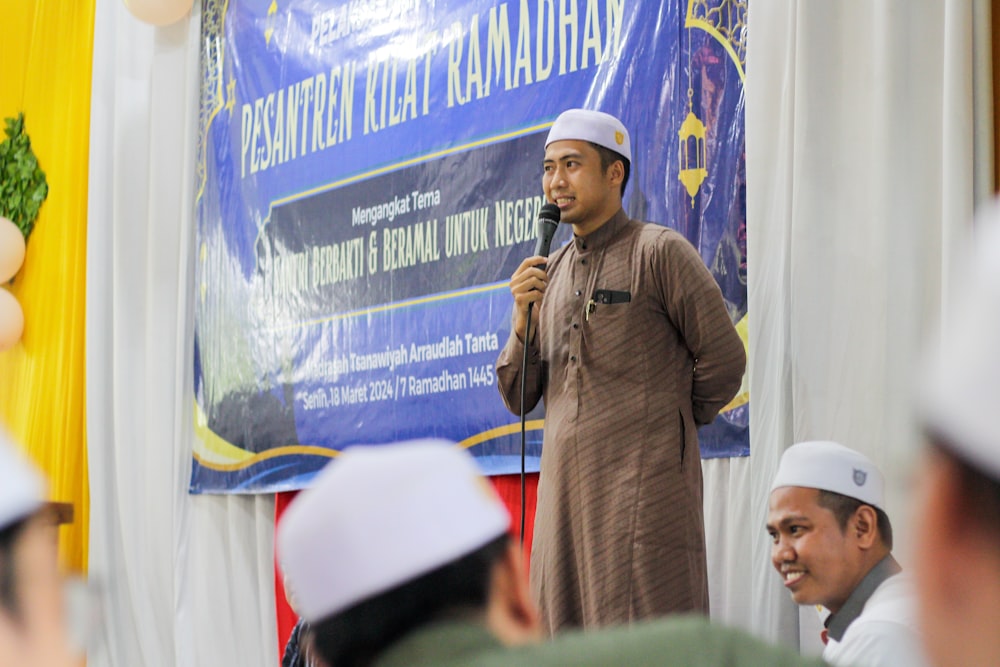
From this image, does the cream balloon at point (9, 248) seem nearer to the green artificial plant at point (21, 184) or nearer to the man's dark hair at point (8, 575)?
the green artificial plant at point (21, 184)

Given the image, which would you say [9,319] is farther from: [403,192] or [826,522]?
[826,522]

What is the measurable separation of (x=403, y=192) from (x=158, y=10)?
1.68m

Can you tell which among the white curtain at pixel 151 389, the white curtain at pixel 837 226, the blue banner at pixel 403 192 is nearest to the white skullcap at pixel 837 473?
the white curtain at pixel 837 226

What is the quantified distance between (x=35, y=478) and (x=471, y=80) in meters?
3.88

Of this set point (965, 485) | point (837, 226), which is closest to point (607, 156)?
point (837, 226)

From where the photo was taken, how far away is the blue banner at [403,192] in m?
3.84

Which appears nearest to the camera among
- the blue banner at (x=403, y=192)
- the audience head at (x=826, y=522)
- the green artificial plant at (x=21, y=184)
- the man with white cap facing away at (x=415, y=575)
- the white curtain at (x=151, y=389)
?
the man with white cap facing away at (x=415, y=575)

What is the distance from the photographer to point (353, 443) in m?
4.82

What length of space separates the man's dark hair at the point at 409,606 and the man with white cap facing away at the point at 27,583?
0.20m

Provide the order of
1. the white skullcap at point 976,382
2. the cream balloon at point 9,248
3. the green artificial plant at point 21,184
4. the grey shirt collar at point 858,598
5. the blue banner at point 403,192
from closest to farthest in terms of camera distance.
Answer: the white skullcap at point 976,382
the grey shirt collar at point 858,598
the blue banner at point 403,192
the cream balloon at point 9,248
the green artificial plant at point 21,184

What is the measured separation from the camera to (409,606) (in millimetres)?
887

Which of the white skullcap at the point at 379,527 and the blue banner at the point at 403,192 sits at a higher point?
the blue banner at the point at 403,192

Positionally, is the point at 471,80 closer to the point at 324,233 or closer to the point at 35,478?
the point at 324,233

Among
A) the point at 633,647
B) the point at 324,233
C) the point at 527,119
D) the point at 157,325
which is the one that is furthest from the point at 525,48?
the point at 633,647
